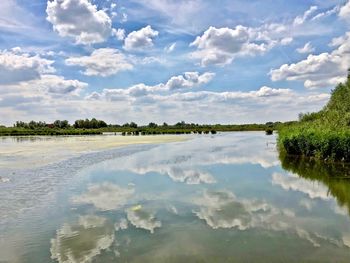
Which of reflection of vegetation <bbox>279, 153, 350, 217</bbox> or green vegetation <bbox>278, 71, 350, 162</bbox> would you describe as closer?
reflection of vegetation <bbox>279, 153, 350, 217</bbox>

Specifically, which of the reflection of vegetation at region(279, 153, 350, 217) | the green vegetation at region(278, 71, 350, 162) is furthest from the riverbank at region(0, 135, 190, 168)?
the green vegetation at region(278, 71, 350, 162)

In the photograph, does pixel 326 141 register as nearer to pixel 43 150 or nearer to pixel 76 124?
pixel 43 150

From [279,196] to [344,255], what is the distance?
6056 millimetres

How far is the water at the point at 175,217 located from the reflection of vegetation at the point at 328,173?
3.4 inches

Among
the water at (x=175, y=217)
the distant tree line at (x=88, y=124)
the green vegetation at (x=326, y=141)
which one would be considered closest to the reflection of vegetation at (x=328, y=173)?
the water at (x=175, y=217)

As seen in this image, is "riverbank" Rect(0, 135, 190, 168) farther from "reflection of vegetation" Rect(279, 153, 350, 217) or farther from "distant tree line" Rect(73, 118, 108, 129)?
"distant tree line" Rect(73, 118, 108, 129)

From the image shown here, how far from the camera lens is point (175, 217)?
10.4 meters

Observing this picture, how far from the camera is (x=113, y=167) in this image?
2208cm

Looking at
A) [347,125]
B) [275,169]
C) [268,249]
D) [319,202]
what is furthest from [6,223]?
[347,125]

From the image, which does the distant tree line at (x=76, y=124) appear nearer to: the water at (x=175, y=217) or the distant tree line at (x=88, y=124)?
the distant tree line at (x=88, y=124)

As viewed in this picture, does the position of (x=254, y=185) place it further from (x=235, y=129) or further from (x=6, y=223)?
(x=235, y=129)

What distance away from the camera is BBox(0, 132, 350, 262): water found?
7.62 m

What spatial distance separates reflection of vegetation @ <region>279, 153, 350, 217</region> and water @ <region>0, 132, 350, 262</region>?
9 centimetres

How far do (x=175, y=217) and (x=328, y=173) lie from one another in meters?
11.7
